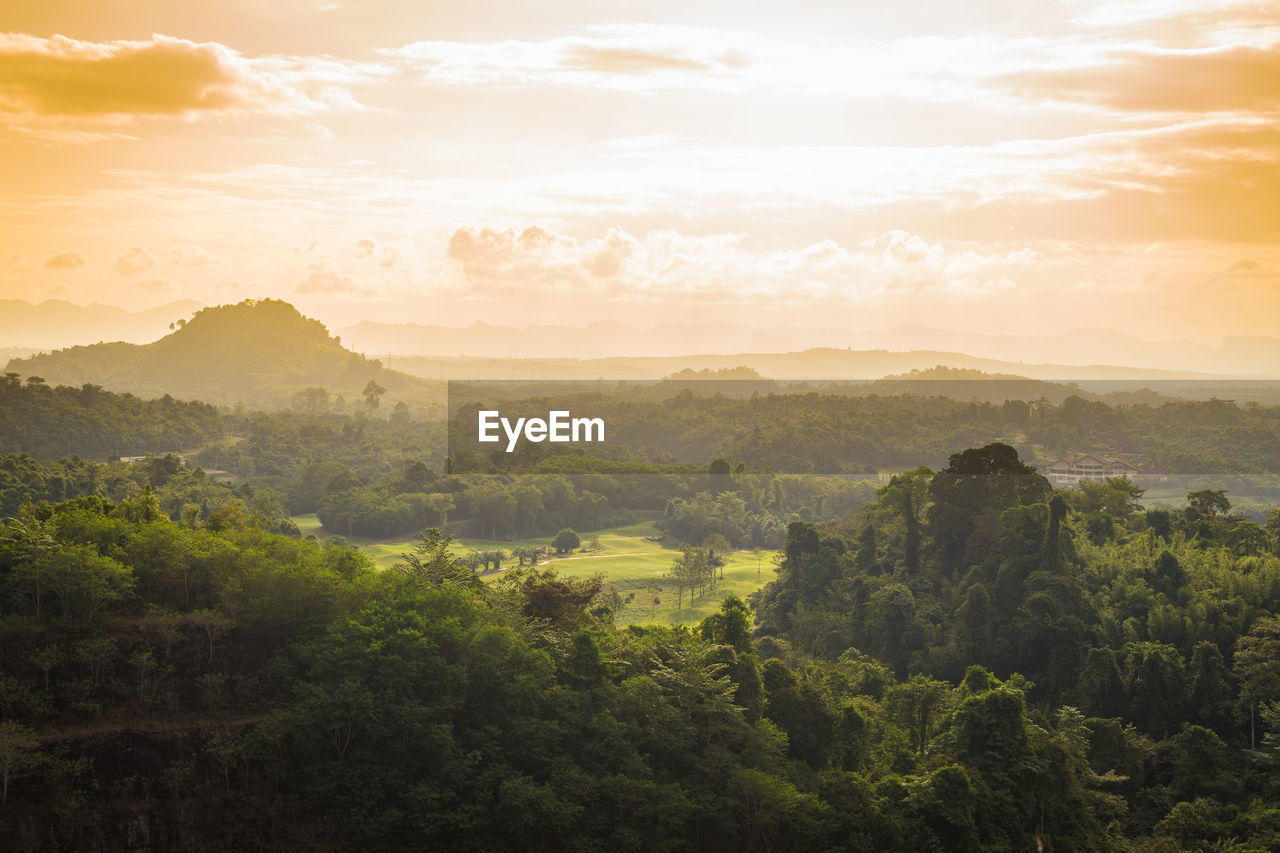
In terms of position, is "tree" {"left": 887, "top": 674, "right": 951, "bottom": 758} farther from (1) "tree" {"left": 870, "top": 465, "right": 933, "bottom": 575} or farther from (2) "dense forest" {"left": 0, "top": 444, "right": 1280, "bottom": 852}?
(1) "tree" {"left": 870, "top": 465, "right": 933, "bottom": 575}

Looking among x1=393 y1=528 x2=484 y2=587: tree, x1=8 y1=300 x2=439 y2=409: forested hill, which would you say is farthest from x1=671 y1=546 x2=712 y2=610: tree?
x1=8 y1=300 x2=439 y2=409: forested hill

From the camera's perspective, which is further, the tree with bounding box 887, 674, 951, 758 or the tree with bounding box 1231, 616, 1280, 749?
the tree with bounding box 887, 674, 951, 758

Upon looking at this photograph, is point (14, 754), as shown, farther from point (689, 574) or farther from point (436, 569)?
point (689, 574)

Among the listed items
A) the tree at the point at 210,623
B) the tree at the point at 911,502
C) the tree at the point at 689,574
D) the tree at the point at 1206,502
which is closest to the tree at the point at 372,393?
the tree at the point at 689,574

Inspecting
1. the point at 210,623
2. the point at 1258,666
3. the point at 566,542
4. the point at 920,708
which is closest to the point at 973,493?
the point at 1258,666

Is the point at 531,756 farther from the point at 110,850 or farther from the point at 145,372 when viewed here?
the point at 145,372

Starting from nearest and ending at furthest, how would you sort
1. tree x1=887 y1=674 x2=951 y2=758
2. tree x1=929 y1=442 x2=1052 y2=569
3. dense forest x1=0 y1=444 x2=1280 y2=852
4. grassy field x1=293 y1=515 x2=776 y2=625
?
dense forest x1=0 y1=444 x2=1280 y2=852, tree x1=887 y1=674 x2=951 y2=758, tree x1=929 y1=442 x2=1052 y2=569, grassy field x1=293 y1=515 x2=776 y2=625
